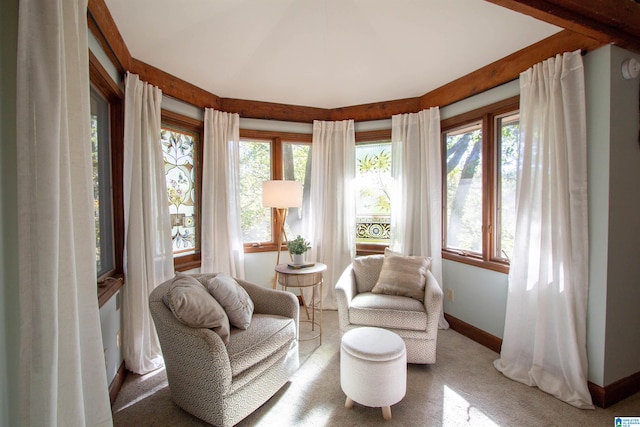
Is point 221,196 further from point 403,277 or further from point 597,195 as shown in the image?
point 597,195

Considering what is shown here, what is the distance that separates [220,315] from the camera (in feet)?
6.29

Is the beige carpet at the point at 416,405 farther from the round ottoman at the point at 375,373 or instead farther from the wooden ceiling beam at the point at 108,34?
the wooden ceiling beam at the point at 108,34

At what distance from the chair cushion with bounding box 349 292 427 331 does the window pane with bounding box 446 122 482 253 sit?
3.21ft

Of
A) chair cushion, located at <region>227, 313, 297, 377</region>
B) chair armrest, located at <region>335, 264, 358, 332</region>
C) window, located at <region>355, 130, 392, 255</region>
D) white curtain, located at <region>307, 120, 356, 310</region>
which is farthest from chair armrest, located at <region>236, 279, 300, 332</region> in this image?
window, located at <region>355, 130, 392, 255</region>

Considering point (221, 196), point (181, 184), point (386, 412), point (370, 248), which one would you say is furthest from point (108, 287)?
point (370, 248)

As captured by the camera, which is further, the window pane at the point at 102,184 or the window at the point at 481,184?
the window at the point at 481,184

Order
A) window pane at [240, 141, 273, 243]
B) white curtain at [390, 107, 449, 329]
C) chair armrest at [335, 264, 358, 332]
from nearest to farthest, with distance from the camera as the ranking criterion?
chair armrest at [335, 264, 358, 332]
white curtain at [390, 107, 449, 329]
window pane at [240, 141, 273, 243]

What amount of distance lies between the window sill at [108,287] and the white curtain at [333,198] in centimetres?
212

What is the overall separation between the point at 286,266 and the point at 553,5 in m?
2.72

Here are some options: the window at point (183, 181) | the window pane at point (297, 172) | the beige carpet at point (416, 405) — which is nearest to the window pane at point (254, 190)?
the window pane at point (297, 172)

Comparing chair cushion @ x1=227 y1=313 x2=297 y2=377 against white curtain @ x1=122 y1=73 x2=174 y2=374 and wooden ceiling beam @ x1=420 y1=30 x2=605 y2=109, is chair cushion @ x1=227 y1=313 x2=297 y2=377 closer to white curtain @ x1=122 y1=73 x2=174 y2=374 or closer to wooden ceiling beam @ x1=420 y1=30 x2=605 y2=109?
white curtain @ x1=122 y1=73 x2=174 y2=374

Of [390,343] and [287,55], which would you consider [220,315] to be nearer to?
[390,343]

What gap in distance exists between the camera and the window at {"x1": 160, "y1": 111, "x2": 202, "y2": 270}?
3.12 meters

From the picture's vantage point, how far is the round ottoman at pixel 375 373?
1896 millimetres
